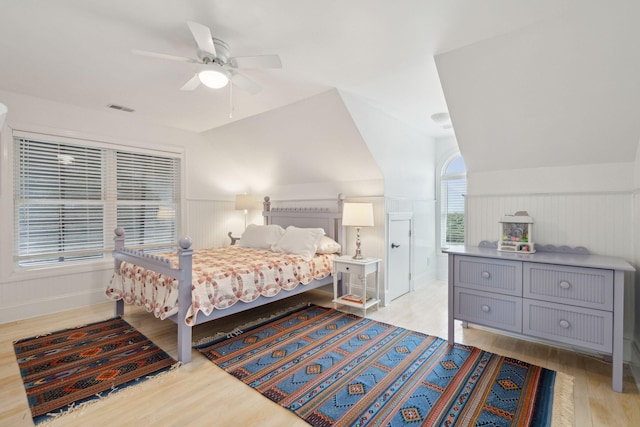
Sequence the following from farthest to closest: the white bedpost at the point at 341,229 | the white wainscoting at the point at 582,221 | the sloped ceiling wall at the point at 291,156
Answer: the white bedpost at the point at 341,229, the sloped ceiling wall at the point at 291,156, the white wainscoting at the point at 582,221

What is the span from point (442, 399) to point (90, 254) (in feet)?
13.9

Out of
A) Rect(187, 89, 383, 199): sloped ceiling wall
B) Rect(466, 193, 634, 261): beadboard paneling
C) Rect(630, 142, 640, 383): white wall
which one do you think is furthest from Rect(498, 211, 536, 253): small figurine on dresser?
Rect(187, 89, 383, 199): sloped ceiling wall

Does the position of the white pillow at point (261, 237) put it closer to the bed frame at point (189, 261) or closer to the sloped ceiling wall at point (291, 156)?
the bed frame at point (189, 261)

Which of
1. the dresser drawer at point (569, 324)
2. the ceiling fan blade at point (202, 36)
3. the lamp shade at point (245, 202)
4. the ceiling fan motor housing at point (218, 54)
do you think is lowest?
the dresser drawer at point (569, 324)

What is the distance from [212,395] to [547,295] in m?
2.51

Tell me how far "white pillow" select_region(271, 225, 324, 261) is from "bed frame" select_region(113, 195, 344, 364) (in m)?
0.35

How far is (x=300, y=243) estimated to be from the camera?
12.7 ft

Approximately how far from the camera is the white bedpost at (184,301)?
2.44m

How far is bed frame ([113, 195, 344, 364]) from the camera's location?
246 cm

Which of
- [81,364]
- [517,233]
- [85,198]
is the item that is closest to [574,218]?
[517,233]

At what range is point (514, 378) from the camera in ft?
7.31

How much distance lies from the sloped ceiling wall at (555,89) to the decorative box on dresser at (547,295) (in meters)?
0.92

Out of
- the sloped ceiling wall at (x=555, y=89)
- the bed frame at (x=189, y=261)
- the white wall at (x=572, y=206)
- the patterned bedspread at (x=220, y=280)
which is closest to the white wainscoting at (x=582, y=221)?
the white wall at (x=572, y=206)

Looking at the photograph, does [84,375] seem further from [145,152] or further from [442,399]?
[145,152]
